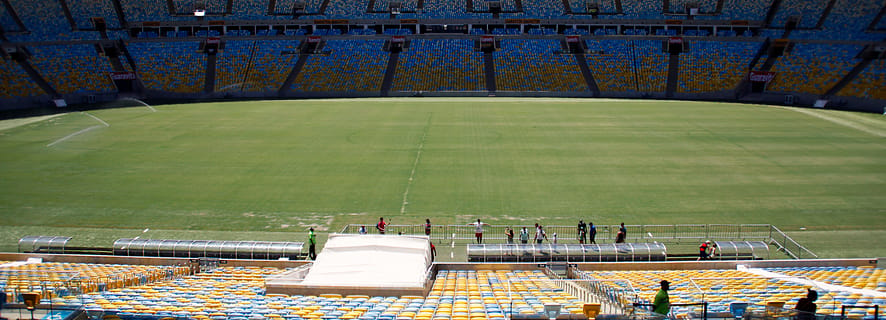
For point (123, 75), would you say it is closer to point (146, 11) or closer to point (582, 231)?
point (146, 11)

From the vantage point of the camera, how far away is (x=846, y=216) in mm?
24641

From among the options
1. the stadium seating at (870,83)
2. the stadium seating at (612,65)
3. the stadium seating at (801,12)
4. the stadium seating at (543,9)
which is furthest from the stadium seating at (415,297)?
the stadium seating at (543,9)

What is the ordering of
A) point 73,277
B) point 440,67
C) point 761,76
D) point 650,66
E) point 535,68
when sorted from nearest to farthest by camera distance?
1. point 73,277
2. point 761,76
3. point 650,66
4. point 535,68
5. point 440,67

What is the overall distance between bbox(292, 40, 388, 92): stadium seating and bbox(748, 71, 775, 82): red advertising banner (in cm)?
3681

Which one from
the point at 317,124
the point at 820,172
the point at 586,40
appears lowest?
the point at 820,172

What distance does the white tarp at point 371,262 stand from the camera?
1511 cm

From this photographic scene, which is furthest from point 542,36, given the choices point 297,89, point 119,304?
point 119,304

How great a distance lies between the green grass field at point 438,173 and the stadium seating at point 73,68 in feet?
54.5

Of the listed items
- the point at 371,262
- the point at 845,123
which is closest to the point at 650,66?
the point at 845,123

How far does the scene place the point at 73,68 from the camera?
65.7 m

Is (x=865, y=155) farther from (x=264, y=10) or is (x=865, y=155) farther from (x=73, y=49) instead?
(x=73, y=49)

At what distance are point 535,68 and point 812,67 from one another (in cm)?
2628

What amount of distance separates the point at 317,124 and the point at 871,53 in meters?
51.6

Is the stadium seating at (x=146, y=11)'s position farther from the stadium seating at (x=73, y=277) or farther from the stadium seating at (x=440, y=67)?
the stadium seating at (x=73, y=277)
